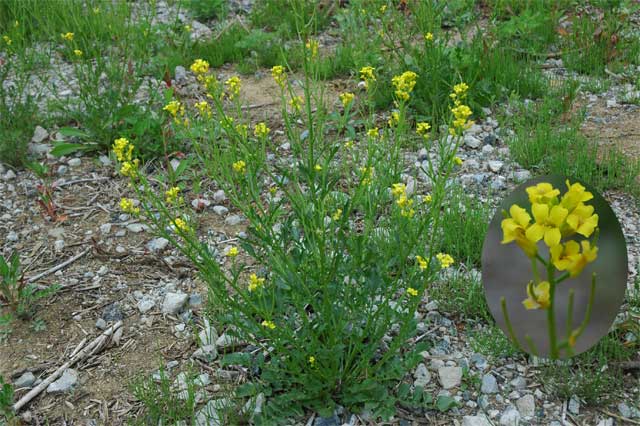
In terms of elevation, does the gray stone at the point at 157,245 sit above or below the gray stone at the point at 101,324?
above

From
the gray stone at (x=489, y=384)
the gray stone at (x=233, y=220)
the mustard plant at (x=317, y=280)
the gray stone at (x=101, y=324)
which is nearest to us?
the mustard plant at (x=317, y=280)

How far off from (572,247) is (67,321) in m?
2.16

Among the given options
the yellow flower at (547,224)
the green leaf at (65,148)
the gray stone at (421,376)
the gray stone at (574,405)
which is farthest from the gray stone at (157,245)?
the yellow flower at (547,224)

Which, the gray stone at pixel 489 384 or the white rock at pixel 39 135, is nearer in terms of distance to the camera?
the gray stone at pixel 489 384

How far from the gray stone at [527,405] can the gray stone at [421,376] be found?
0.33 metres

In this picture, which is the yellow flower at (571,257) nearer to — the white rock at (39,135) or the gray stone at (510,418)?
the gray stone at (510,418)

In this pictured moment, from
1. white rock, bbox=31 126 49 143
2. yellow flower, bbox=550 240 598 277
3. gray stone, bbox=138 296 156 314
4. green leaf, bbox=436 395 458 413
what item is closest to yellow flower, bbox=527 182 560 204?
yellow flower, bbox=550 240 598 277

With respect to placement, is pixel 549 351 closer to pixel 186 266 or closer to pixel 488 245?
pixel 488 245

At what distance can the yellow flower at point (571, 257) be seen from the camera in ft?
5.99

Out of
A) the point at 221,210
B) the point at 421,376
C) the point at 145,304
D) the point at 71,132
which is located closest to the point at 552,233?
the point at 421,376

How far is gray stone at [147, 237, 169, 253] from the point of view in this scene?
136 inches

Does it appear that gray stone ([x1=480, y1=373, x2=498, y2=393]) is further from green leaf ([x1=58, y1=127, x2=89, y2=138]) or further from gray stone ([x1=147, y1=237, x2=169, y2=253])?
green leaf ([x1=58, y1=127, x2=89, y2=138])

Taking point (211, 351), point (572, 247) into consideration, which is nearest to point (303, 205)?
point (211, 351)

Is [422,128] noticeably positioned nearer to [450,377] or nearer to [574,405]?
[450,377]
